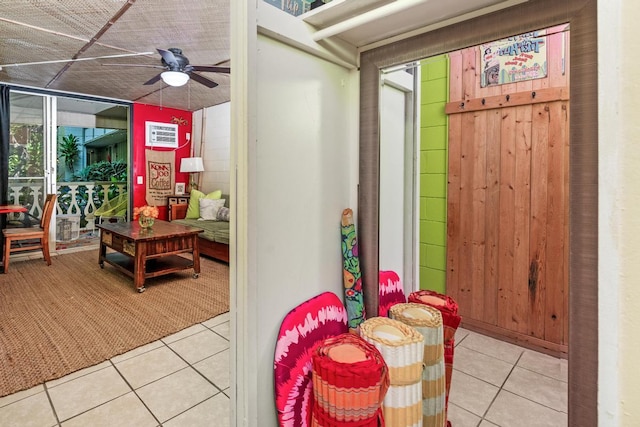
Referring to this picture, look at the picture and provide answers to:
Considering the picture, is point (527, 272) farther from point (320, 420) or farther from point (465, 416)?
point (320, 420)

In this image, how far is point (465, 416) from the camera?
3.77 feet

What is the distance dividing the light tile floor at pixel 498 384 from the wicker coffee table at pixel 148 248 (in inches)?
126

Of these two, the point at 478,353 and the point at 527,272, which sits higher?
the point at 527,272

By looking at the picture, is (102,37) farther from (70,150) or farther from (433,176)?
(70,150)

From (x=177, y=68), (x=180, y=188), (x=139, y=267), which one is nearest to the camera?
(x=177, y=68)

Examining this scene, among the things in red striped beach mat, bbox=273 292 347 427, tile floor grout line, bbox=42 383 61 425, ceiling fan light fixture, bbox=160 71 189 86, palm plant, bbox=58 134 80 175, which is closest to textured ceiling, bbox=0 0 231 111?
ceiling fan light fixture, bbox=160 71 189 86

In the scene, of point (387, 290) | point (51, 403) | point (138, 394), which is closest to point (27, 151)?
point (51, 403)

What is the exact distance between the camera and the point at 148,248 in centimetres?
341

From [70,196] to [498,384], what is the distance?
22.4 feet

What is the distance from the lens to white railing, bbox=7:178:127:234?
191 inches

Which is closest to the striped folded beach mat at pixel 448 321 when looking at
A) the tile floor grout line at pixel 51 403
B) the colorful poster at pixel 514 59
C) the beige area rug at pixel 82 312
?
the colorful poster at pixel 514 59

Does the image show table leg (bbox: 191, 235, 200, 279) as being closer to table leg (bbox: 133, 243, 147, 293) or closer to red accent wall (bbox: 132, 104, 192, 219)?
table leg (bbox: 133, 243, 147, 293)

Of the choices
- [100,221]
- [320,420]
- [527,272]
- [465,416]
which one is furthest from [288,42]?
[100,221]
